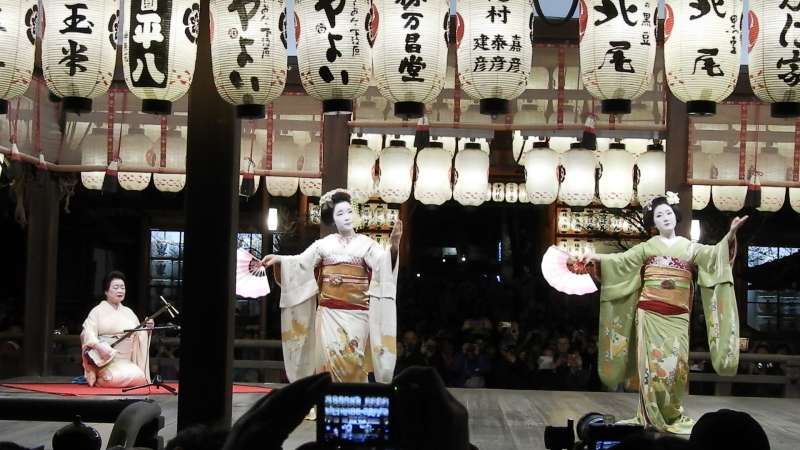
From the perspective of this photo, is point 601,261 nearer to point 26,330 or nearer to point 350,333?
point 350,333

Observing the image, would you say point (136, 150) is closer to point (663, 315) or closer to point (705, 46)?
point (663, 315)

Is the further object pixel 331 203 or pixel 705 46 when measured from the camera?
pixel 331 203

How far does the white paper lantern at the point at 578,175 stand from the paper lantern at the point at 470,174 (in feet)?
3.51

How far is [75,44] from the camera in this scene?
705 centimetres

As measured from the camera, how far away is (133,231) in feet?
59.3

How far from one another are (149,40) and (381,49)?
5.02 ft

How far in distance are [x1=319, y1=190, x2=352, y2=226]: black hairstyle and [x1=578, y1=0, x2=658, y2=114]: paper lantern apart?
9.05 feet

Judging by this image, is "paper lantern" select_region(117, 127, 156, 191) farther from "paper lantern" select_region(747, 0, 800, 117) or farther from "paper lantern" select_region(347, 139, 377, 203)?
"paper lantern" select_region(747, 0, 800, 117)

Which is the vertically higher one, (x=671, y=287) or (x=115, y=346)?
(x=671, y=287)

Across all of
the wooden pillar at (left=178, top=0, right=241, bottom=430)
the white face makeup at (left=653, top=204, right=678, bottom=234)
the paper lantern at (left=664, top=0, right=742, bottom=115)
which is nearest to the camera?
the wooden pillar at (left=178, top=0, right=241, bottom=430)

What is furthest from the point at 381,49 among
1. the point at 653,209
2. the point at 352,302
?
the point at 653,209

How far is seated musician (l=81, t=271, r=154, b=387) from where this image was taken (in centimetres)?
1229

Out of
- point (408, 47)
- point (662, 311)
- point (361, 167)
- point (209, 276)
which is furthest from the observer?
point (361, 167)

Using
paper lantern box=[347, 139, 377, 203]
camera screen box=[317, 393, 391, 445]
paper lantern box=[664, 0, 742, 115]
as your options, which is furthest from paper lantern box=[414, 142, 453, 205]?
camera screen box=[317, 393, 391, 445]
